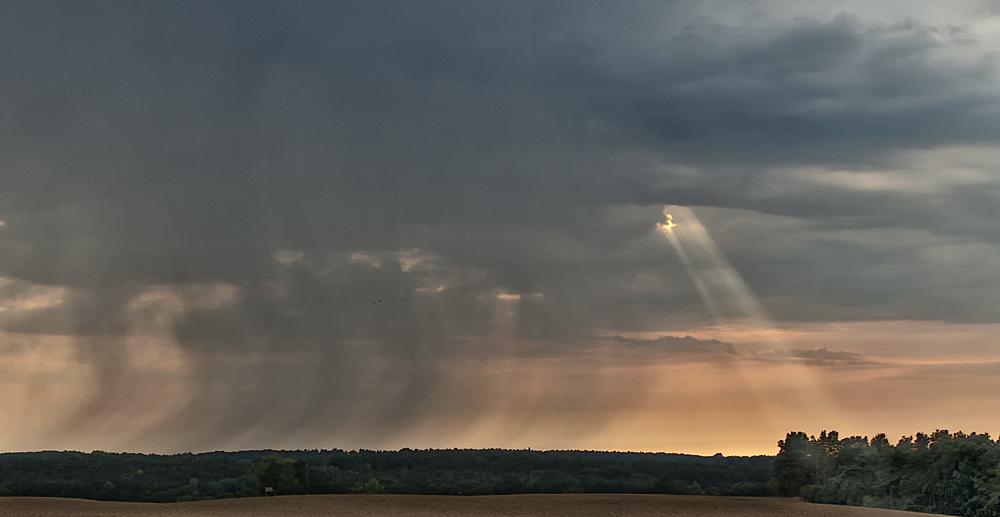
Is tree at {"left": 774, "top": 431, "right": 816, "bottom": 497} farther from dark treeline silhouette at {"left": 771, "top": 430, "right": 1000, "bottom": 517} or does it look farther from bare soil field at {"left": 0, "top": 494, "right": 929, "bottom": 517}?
bare soil field at {"left": 0, "top": 494, "right": 929, "bottom": 517}

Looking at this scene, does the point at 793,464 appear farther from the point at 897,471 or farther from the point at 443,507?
the point at 443,507

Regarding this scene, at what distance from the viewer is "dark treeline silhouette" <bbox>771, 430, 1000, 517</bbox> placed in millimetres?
79275

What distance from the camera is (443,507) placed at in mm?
98188

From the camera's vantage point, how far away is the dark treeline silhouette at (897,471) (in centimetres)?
7928

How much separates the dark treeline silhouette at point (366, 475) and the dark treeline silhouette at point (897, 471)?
805cm

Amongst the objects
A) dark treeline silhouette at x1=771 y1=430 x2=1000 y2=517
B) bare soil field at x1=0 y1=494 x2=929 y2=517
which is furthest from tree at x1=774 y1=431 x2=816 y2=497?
bare soil field at x1=0 y1=494 x2=929 y2=517

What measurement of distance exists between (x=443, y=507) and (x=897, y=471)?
4751 cm

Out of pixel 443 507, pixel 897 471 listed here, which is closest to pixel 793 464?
pixel 897 471

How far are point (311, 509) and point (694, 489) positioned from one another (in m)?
62.8

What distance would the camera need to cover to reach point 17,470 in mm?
139250

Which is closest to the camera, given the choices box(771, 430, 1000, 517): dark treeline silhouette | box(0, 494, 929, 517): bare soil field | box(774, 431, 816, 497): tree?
box(771, 430, 1000, 517): dark treeline silhouette

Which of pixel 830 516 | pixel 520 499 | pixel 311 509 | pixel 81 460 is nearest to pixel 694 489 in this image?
pixel 520 499

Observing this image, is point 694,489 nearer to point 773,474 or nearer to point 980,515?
point 773,474

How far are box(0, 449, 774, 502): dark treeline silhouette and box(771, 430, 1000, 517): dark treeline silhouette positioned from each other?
26.4 feet
